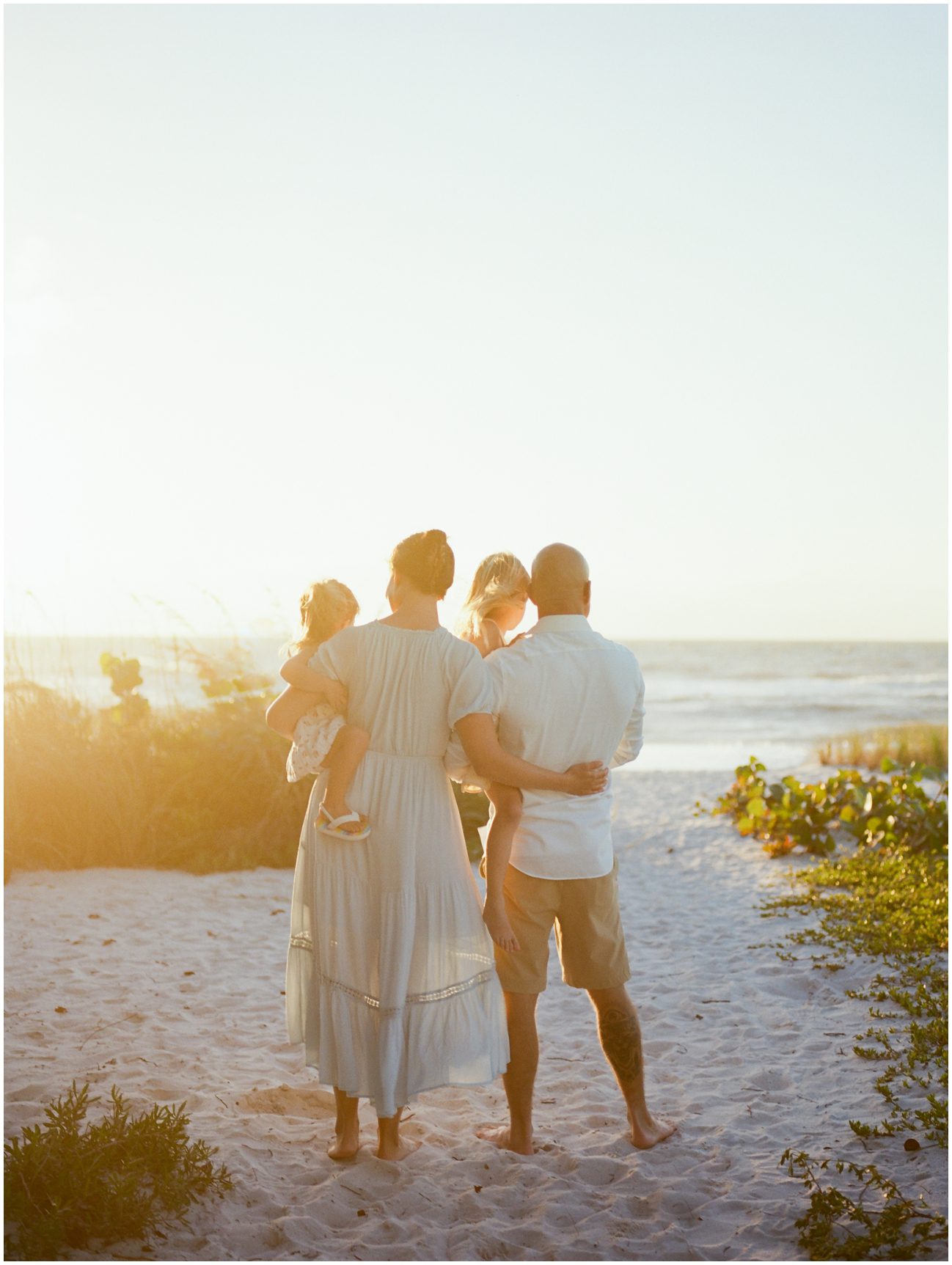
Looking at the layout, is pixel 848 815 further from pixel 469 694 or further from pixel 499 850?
pixel 469 694

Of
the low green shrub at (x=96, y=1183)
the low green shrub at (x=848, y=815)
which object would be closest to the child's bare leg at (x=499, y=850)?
the low green shrub at (x=96, y=1183)

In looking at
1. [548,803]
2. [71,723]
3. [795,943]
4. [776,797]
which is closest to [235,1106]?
[548,803]

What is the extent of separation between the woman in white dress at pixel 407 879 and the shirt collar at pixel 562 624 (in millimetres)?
333

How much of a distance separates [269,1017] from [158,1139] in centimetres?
208

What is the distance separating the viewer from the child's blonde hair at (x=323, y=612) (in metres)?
3.61

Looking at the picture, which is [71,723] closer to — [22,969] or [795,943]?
[22,969]

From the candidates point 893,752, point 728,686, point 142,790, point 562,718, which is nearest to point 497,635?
point 562,718

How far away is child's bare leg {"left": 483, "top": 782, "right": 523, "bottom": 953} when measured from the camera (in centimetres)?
342

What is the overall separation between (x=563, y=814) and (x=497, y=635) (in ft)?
2.14

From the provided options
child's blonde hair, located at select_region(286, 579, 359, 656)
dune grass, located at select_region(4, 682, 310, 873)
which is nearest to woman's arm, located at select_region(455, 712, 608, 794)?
child's blonde hair, located at select_region(286, 579, 359, 656)

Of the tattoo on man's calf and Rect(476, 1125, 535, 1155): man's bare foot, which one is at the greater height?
the tattoo on man's calf

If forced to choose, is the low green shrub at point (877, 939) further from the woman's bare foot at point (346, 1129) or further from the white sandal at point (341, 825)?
the white sandal at point (341, 825)

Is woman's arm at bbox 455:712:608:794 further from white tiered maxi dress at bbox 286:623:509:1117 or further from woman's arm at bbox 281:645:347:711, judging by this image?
woman's arm at bbox 281:645:347:711

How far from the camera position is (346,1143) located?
12.0 ft
